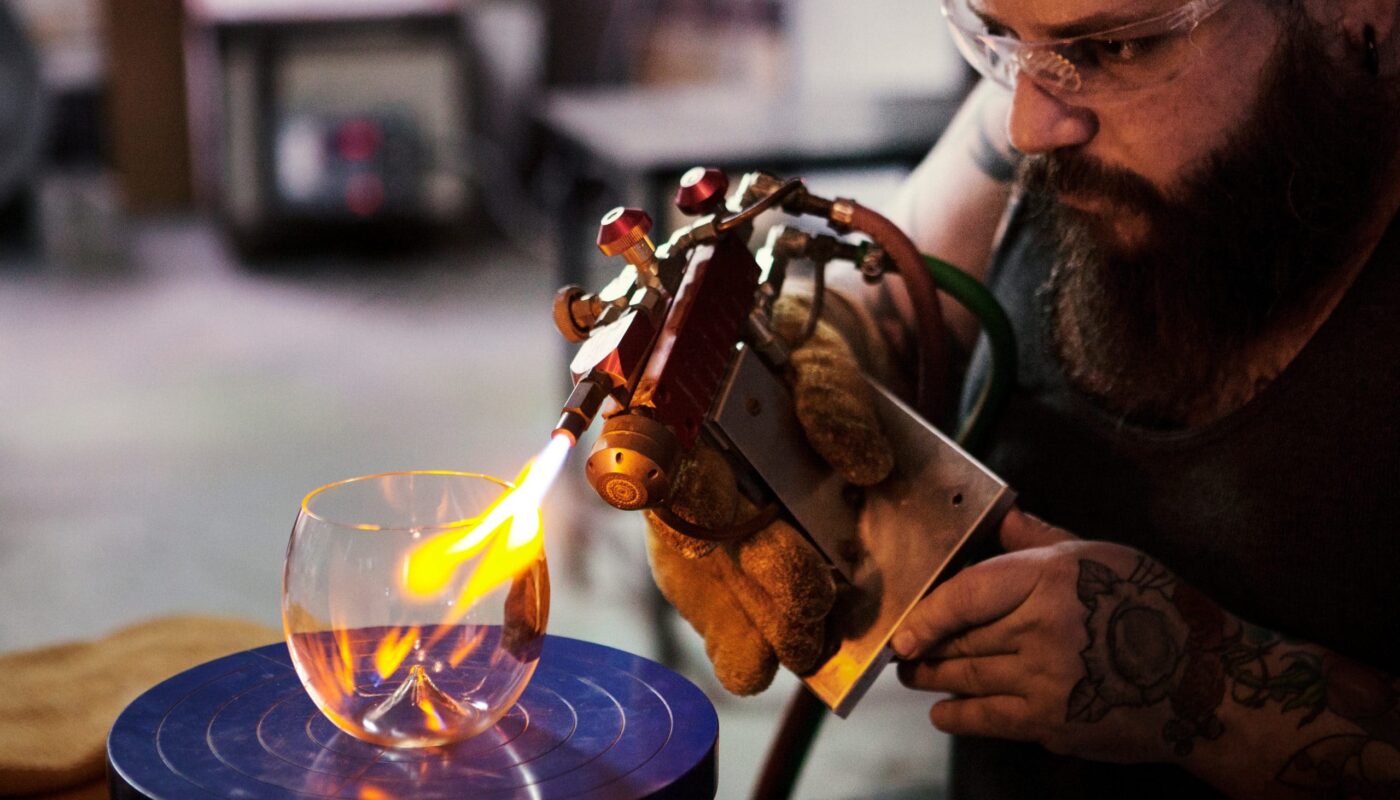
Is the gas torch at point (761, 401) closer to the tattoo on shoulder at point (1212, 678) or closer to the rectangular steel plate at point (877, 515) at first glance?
the rectangular steel plate at point (877, 515)

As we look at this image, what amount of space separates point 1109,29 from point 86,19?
18.1ft

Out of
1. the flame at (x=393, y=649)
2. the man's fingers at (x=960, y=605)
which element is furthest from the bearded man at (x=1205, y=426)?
the flame at (x=393, y=649)

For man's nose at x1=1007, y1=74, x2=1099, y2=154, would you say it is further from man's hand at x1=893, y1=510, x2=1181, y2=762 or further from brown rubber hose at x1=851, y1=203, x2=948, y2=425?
man's hand at x1=893, y1=510, x2=1181, y2=762

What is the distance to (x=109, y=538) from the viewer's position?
302cm

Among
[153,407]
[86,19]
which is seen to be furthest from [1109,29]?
[86,19]

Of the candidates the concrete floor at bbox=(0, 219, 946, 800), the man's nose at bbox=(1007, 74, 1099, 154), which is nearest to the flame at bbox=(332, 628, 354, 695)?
the man's nose at bbox=(1007, 74, 1099, 154)

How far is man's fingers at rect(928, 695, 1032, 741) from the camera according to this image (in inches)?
41.1

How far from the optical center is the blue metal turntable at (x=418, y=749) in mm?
780

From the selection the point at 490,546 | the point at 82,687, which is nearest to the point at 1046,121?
the point at 490,546

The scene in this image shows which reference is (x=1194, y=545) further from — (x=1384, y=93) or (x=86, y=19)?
(x=86, y=19)

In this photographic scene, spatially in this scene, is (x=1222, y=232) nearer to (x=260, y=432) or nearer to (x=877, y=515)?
(x=877, y=515)

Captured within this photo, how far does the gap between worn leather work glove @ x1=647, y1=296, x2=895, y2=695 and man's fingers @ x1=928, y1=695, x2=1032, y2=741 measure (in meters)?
0.12

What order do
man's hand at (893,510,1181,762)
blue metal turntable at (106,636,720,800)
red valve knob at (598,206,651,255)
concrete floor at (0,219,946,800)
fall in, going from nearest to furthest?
1. blue metal turntable at (106,636,720,800)
2. red valve knob at (598,206,651,255)
3. man's hand at (893,510,1181,762)
4. concrete floor at (0,219,946,800)

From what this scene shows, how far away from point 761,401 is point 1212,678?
14.9 inches
